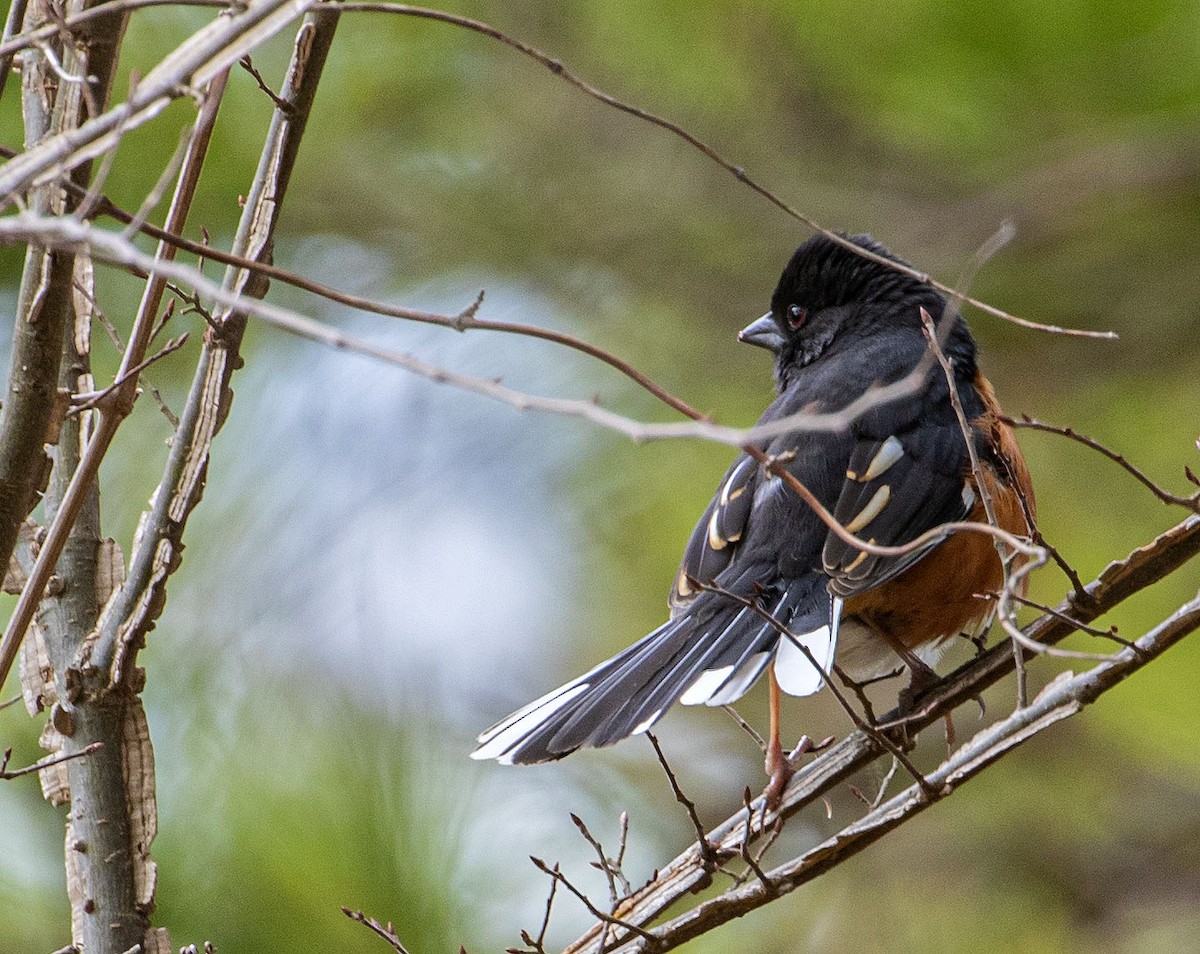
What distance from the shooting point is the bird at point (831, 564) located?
83.7 inches

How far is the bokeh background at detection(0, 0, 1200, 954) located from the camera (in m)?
2.73

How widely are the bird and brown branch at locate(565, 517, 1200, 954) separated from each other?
0.17 m

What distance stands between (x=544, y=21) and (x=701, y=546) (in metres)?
1.35

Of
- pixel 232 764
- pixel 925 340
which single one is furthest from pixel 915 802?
pixel 925 340

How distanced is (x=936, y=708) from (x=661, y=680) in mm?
544

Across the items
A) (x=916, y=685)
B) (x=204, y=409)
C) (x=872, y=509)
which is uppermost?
(x=204, y=409)

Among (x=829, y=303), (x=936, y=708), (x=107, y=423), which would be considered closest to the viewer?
(x=107, y=423)

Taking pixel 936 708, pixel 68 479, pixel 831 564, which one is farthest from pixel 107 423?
pixel 831 564

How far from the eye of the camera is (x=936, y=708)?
177 centimetres

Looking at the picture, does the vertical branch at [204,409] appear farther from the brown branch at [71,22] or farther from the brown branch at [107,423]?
the brown branch at [71,22]

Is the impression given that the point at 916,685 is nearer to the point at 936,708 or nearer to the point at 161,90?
the point at 936,708

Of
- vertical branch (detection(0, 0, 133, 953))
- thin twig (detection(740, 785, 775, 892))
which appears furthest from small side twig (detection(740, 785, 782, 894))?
vertical branch (detection(0, 0, 133, 953))

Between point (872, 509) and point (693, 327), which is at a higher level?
point (693, 327)

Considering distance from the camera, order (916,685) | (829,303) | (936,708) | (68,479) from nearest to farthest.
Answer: (68,479) → (936,708) → (916,685) → (829,303)
